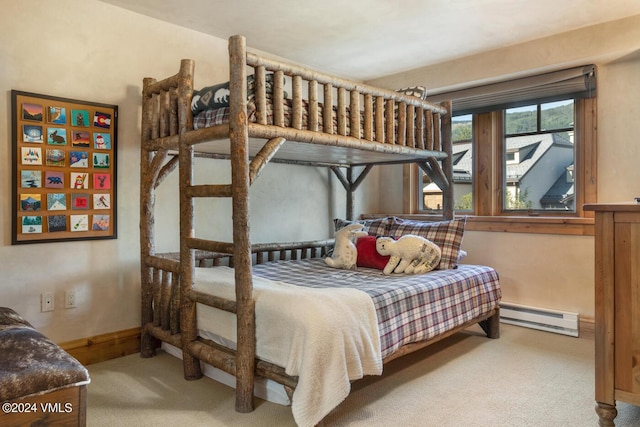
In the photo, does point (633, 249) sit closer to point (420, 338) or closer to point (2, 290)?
point (420, 338)

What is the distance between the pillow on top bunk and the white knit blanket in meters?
0.96

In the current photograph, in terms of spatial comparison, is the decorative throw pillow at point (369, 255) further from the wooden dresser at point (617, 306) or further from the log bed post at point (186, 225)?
the wooden dresser at point (617, 306)

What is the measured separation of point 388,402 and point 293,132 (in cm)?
148

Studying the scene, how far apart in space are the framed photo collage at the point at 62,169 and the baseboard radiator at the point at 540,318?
3.09 meters

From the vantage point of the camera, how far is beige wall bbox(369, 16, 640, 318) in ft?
10.0

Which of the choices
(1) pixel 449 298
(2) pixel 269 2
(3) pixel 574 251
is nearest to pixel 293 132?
(2) pixel 269 2

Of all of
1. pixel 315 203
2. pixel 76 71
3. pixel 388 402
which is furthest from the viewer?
pixel 315 203

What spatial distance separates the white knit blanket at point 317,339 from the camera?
1800 millimetres

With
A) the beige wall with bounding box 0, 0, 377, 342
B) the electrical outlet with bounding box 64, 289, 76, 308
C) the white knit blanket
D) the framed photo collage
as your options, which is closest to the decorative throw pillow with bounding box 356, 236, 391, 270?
the white knit blanket

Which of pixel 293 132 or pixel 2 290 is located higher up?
pixel 293 132

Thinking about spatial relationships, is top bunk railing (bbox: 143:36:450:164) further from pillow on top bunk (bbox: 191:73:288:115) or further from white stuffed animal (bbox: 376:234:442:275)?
white stuffed animal (bbox: 376:234:442:275)

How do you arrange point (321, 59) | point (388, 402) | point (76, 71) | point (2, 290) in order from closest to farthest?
point (388, 402) < point (2, 290) < point (76, 71) < point (321, 59)

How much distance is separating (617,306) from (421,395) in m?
1.02

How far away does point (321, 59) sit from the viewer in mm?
3871
